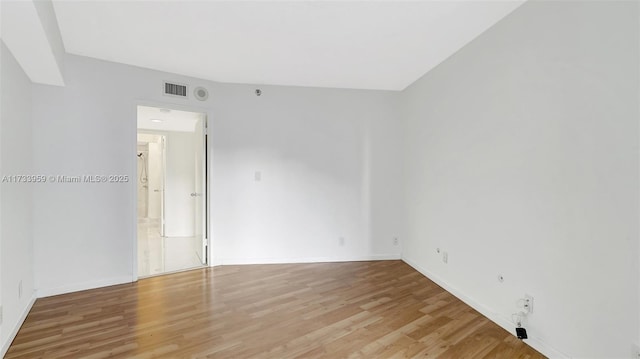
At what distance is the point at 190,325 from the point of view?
2441 mm

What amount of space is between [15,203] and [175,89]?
1964 millimetres

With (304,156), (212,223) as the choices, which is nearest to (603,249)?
(304,156)

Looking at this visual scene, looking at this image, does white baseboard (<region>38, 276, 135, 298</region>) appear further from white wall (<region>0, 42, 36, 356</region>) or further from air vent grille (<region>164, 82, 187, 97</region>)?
air vent grille (<region>164, 82, 187, 97</region>)

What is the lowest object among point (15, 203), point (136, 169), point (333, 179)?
point (15, 203)

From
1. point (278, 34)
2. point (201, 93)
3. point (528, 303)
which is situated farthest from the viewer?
point (201, 93)

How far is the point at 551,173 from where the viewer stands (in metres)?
2.04

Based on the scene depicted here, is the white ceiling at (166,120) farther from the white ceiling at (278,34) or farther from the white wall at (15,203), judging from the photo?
the white wall at (15,203)

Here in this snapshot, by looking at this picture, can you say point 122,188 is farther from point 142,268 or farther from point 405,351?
point 405,351

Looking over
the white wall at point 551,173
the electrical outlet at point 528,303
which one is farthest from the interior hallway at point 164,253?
the electrical outlet at point 528,303

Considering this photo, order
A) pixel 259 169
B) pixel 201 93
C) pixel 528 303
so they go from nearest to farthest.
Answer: pixel 528 303 < pixel 201 93 < pixel 259 169

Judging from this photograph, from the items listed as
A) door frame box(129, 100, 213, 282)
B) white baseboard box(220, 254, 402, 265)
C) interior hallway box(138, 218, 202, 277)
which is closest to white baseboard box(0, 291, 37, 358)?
door frame box(129, 100, 213, 282)

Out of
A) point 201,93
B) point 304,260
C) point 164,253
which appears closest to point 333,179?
point 304,260

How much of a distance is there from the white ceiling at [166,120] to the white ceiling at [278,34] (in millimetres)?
1256

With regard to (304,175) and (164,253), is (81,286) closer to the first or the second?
(164,253)
